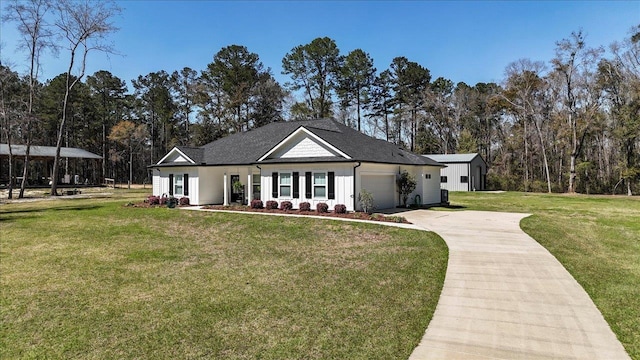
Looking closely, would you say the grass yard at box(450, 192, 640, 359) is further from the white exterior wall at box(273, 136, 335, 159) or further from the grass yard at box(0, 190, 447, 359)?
the white exterior wall at box(273, 136, 335, 159)

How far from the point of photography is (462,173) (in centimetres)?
3944

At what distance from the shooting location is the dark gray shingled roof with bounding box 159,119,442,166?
19.8 metres

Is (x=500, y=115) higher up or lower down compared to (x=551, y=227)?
higher up

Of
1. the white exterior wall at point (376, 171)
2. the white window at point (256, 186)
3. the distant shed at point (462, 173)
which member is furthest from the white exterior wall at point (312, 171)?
the distant shed at point (462, 173)

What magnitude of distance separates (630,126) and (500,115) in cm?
2059

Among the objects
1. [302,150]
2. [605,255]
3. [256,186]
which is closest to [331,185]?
[302,150]

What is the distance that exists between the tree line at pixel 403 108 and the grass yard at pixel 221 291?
85.6ft

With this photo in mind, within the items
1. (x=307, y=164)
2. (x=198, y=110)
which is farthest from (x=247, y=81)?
(x=307, y=164)

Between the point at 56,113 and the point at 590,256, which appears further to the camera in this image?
the point at 56,113

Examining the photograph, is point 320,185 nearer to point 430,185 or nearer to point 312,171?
point 312,171

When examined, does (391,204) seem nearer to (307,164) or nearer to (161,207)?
(307,164)

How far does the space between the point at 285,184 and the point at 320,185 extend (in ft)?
7.40

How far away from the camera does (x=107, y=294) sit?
8.34 m

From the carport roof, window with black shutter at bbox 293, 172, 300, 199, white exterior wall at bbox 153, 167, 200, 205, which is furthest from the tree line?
window with black shutter at bbox 293, 172, 300, 199
